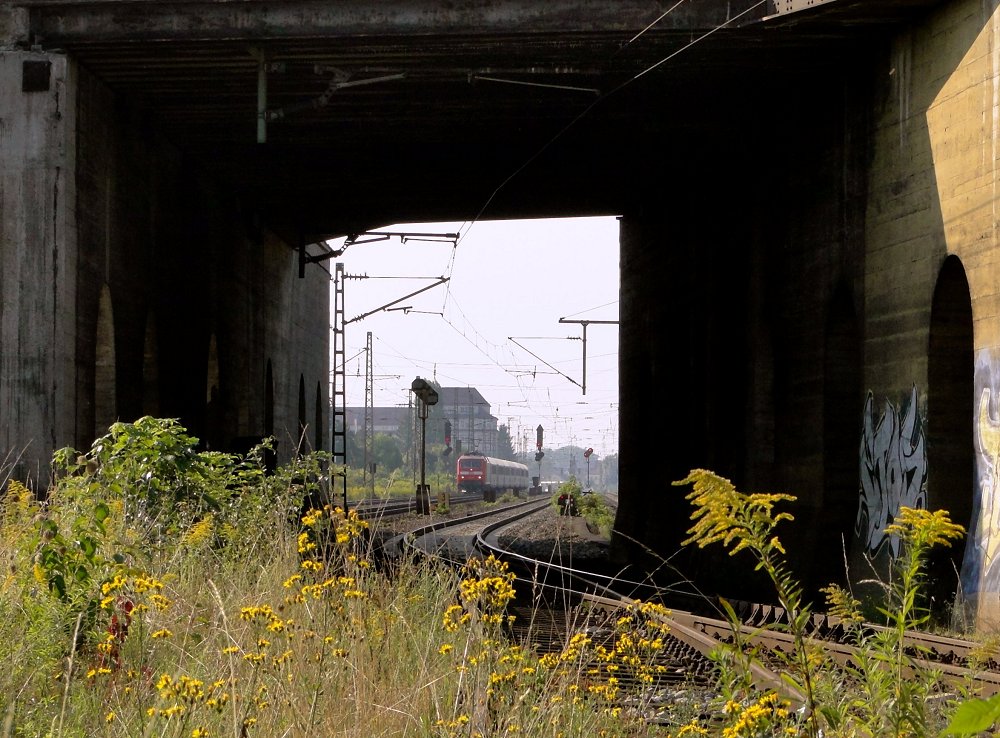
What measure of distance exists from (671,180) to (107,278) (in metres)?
10.5

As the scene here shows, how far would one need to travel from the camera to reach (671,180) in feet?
74.3

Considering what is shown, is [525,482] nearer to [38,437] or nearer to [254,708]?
[38,437]

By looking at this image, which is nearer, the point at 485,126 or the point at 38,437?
the point at 38,437

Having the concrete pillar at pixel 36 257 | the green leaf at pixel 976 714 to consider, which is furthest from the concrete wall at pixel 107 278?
the green leaf at pixel 976 714

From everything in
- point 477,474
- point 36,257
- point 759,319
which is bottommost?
point 477,474

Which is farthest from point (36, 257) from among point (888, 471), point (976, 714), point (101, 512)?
point (976, 714)

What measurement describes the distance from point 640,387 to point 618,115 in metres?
8.39

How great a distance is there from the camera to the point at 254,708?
4488mm

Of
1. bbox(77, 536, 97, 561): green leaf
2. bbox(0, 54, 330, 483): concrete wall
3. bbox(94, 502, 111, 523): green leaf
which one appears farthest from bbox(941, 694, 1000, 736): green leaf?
bbox(0, 54, 330, 483): concrete wall

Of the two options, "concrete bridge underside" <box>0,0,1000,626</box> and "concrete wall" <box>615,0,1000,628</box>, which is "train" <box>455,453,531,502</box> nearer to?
"concrete bridge underside" <box>0,0,1000,626</box>

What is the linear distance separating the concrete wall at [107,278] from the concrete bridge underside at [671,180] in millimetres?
50

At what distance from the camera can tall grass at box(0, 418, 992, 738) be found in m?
4.09

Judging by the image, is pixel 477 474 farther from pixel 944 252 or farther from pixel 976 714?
pixel 976 714

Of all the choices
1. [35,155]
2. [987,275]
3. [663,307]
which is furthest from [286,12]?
[663,307]
